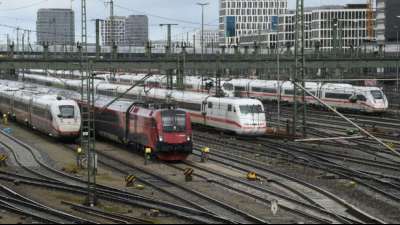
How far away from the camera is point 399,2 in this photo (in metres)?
131

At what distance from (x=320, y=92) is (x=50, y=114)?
106 ft

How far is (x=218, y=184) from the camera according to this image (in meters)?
28.5

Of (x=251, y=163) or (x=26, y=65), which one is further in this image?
(x=26, y=65)

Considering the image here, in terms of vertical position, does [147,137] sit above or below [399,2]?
below

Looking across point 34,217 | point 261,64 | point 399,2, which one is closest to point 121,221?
point 34,217

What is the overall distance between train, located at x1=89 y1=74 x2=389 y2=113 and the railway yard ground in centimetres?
1542

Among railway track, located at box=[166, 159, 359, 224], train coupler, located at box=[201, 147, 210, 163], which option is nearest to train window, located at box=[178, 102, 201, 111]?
train coupler, located at box=[201, 147, 210, 163]

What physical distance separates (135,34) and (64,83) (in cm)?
6107

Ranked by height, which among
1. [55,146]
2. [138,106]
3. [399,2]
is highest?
[399,2]

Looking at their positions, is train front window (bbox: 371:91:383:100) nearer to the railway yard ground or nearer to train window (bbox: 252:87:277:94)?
train window (bbox: 252:87:277:94)

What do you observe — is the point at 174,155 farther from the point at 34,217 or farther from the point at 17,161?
the point at 34,217

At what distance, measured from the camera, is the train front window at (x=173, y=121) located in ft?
115

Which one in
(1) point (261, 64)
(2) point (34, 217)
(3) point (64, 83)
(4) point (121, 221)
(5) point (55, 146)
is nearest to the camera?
(4) point (121, 221)

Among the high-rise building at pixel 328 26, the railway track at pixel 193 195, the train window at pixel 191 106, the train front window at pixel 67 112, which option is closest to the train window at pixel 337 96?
the train window at pixel 191 106
